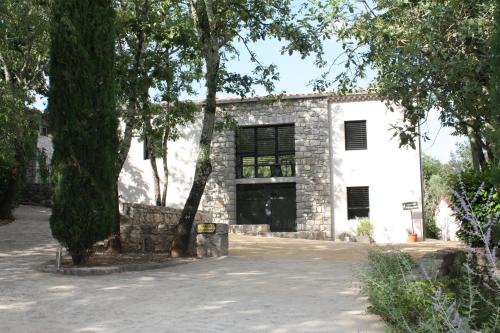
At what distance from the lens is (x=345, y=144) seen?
20.9 metres

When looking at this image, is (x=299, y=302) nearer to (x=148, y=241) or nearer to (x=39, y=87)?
(x=148, y=241)

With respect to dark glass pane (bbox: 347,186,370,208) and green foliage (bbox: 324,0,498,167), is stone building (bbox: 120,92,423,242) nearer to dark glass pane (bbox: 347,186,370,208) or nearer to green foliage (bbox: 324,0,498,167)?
dark glass pane (bbox: 347,186,370,208)

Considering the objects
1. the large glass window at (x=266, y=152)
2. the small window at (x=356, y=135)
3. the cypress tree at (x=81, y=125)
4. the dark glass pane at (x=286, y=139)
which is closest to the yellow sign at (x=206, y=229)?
the cypress tree at (x=81, y=125)

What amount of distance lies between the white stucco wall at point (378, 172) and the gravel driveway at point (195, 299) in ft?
32.9

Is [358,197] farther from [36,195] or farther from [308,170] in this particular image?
[36,195]

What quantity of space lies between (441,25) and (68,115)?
21.9 feet

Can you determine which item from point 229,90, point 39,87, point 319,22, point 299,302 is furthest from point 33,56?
point 299,302

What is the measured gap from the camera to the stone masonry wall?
20641 mm

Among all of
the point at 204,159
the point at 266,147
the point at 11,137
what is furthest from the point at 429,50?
the point at 266,147

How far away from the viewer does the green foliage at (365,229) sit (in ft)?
65.2

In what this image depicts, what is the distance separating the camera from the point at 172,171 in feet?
73.9

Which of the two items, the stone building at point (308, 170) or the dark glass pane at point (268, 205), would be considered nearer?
the stone building at point (308, 170)

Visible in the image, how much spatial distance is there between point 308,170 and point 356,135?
7.87 feet

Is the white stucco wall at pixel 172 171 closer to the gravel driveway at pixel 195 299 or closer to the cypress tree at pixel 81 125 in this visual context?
the gravel driveway at pixel 195 299
